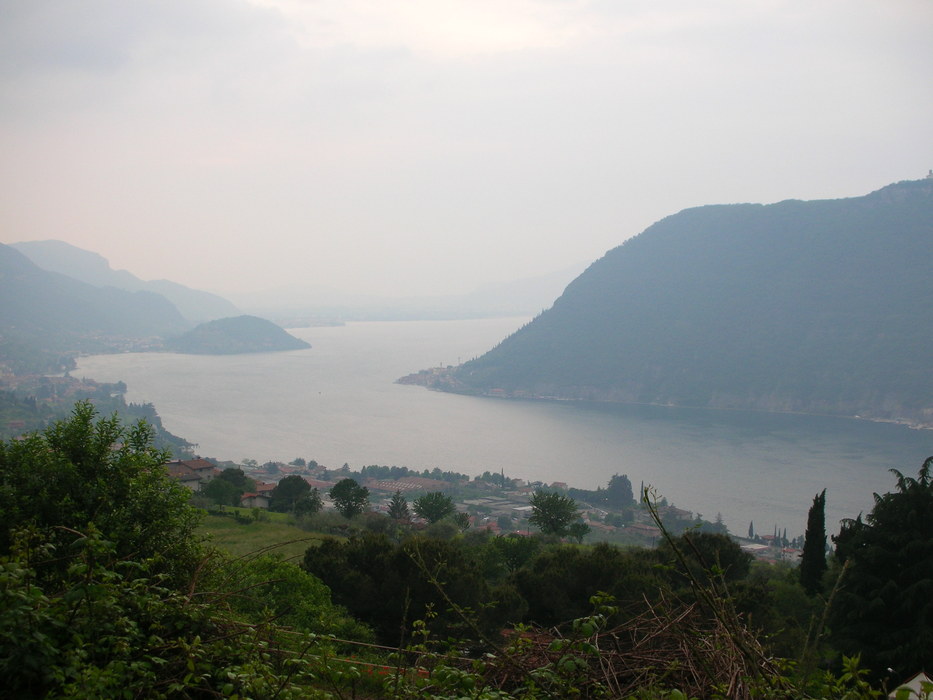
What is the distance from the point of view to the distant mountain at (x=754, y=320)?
7388 centimetres

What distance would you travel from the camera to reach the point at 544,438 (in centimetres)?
5372

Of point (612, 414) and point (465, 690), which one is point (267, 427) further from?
point (465, 690)

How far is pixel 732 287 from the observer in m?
99.2

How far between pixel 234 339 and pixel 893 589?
115337 mm

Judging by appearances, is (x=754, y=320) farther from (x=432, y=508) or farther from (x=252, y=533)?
(x=252, y=533)

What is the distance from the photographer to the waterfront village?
26922mm

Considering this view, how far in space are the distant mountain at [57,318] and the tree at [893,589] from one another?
83327 millimetres

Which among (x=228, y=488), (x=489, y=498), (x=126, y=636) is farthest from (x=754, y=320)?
(x=126, y=636)

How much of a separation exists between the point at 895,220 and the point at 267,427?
94993mm

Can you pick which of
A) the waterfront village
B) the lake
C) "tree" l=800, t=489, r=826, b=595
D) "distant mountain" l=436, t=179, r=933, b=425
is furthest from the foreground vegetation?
"distant mountain" l=436, t=179, r=933, b=425

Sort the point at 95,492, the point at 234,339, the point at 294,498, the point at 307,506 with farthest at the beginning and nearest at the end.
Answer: the point at 234,339, the point at 294,498, the point at 307,506, the point at 95,492

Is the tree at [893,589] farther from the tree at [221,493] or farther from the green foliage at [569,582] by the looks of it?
the tree at [221,493]

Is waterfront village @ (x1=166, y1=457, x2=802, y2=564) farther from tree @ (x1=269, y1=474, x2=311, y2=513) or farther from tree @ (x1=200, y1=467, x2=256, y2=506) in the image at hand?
tree @ (x1=269, y1=474, x2=311, y2=513)

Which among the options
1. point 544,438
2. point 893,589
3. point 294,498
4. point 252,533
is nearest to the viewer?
point 893,589
